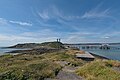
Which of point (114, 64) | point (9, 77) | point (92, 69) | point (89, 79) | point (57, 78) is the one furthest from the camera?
point (114, 64)

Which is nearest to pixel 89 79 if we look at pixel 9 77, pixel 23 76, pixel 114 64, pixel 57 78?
pixel 57 78

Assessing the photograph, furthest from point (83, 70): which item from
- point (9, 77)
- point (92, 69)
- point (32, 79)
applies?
point (9, 77)

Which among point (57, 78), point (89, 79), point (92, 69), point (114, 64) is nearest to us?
point (89, 79)

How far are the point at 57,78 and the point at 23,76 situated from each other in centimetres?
206

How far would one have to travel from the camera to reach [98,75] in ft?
37.5

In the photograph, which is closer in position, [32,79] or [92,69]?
[32,79]

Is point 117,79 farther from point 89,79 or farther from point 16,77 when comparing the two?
point 16,77

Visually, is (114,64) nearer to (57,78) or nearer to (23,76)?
(57,78)

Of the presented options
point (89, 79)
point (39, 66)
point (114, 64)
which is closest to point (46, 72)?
point (39, 66)

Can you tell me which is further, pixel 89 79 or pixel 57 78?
pixel 57 78

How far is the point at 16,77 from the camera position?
32.0 feet

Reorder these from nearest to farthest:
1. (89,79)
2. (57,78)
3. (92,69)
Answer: (89,79), (57,78), (92,69)

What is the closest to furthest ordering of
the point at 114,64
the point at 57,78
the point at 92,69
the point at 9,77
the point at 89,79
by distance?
1. the point at 9,77
2. the point at 89,79
3. the point at 57,78
4. the point at 92,69
5. the point at 114,64

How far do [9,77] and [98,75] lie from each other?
5002mm
